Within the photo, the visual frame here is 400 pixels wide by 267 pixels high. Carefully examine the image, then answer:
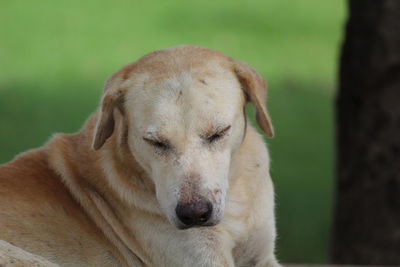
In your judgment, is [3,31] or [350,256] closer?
[350,256]

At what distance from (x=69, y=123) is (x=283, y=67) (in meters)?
3.75

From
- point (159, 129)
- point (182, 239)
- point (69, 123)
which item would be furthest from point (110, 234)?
point (69, 123)

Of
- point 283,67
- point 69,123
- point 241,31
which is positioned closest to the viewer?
point 69,123

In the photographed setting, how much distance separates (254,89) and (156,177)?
2.23 feet

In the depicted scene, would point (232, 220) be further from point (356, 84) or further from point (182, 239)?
point (356, 84)

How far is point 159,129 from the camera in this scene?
4820 mm

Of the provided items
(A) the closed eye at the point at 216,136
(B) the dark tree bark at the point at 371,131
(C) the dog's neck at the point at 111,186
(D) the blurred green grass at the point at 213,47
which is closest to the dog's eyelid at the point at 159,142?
(A) the closed eye at the point at 216,136

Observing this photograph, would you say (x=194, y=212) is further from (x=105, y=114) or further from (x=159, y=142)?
(x=105, y=114)

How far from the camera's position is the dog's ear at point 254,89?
5.11 m

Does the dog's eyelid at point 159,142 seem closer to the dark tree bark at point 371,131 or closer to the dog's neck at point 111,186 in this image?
the dog's neck at point 111,186

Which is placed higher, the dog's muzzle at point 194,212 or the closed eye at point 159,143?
the closed eye at point 159,143

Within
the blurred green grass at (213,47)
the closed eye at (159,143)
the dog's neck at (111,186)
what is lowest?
the blurred green grass at (213,47)

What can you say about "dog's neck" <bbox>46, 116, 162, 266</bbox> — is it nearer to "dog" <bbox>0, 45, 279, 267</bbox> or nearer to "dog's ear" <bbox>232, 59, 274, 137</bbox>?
"dog" <bbox>0, 45, 279, 267</bbox>

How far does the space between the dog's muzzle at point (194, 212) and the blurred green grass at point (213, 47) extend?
526 centimetres
